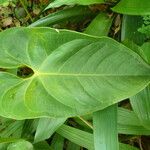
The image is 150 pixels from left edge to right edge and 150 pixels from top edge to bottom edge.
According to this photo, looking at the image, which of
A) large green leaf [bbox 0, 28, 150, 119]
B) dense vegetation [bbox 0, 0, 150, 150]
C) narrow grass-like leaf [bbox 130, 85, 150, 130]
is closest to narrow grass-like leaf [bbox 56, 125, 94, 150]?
dense vegetation [bbox 0, 0, 150, 150]

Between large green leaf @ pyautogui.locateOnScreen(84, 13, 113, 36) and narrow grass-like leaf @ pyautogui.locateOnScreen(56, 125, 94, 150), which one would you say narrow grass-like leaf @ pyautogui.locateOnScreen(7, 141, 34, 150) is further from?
large green leaf @ pyautogui.locateOnScreen(84, 13, 113, 36)

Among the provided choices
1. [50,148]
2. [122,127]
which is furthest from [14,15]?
[122,127]

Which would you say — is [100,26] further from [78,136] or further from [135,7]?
[78,136]

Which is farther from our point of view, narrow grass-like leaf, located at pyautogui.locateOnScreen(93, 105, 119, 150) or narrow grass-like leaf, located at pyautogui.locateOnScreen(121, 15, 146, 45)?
narrow grass-like leaf, located at pyautogui.locateOnScreen(121, 15, 146, 45)

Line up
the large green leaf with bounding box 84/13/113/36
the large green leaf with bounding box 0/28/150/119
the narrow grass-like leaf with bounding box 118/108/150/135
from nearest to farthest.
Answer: the large green leaf with bounding box 0/28/150/119, the narrow grass-like leaf with bounding box 118/108/150/135, the large green leaf with bounding box 84/13/113/36

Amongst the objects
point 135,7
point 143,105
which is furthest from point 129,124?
point 135,7

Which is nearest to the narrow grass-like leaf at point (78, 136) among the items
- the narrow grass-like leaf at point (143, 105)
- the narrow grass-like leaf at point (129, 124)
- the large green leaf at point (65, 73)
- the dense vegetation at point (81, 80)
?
the dense vegetation at point (81, 80)

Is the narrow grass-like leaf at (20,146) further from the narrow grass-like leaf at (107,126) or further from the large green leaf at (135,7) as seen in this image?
the large green leaf at (135,7)

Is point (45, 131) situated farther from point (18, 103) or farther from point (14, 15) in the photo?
point (14, 15)
